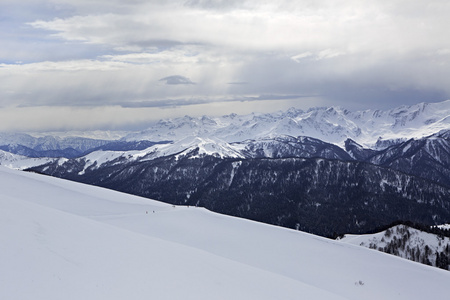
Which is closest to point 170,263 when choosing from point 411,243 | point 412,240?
A: point 411,243

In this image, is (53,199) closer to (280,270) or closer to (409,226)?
(280,270)

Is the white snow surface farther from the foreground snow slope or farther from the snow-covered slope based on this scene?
the foreground snow slope

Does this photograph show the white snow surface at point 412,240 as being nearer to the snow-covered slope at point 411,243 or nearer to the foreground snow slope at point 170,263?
the snow-covered slope at point 411,243

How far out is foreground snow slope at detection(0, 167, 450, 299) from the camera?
621 inches

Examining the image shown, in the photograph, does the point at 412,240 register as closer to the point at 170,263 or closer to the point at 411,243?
the point at 411,243

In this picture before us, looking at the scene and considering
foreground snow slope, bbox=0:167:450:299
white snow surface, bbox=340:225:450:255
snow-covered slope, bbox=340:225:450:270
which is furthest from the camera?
white snow surface, bbox=340:225:450:255

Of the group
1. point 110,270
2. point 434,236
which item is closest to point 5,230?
point 110,270

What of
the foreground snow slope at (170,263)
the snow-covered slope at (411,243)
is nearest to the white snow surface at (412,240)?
the snow-covered slope at (411,243)

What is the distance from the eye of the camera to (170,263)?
2236cm

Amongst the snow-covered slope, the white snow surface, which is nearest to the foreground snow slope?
the snow-covered slope

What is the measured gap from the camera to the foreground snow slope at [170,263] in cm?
1577

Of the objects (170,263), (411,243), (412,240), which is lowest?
(411,243)

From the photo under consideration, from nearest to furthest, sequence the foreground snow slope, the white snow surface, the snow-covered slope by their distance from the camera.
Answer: the foreground snow slope
the snow-covered slope
the white snow surface

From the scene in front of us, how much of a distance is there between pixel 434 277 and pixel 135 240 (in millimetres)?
33636
